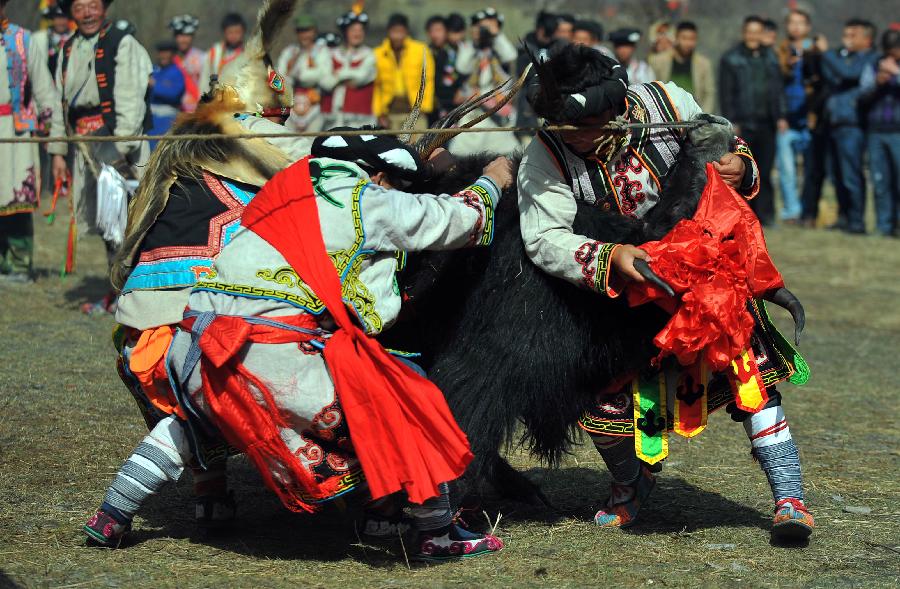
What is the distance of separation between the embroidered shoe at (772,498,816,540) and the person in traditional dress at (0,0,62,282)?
5.70 meters

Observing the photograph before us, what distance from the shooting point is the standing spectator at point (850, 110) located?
12.0 metres

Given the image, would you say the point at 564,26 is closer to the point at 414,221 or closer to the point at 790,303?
the point at 790,303

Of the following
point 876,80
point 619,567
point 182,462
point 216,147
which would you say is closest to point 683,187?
point 619,567

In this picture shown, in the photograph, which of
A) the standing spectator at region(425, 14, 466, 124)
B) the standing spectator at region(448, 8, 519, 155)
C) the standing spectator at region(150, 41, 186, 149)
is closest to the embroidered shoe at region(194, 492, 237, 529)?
the standing spectator at region(150, 41, 186, 149)

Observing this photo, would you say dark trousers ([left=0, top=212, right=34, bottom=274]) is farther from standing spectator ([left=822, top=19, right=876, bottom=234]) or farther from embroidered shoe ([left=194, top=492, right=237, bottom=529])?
standing spectator ([left=822, top=19, right=876, bottom=234])

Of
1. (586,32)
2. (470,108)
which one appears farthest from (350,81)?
(470,108)

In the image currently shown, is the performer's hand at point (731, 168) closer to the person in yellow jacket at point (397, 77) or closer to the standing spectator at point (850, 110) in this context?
the person in yellow jacket at point (397, 77)

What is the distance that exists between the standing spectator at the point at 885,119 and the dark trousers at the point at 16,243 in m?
7.63

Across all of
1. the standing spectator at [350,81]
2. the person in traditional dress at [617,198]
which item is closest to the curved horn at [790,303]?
the person in traditional dress at [617,198]

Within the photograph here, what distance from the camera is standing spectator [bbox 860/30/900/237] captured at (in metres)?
11.4

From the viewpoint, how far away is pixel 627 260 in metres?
3.57

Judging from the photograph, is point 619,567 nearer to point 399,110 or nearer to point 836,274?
point 836,274

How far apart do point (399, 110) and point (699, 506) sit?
8666 millimetres

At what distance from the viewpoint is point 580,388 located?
152 inches
